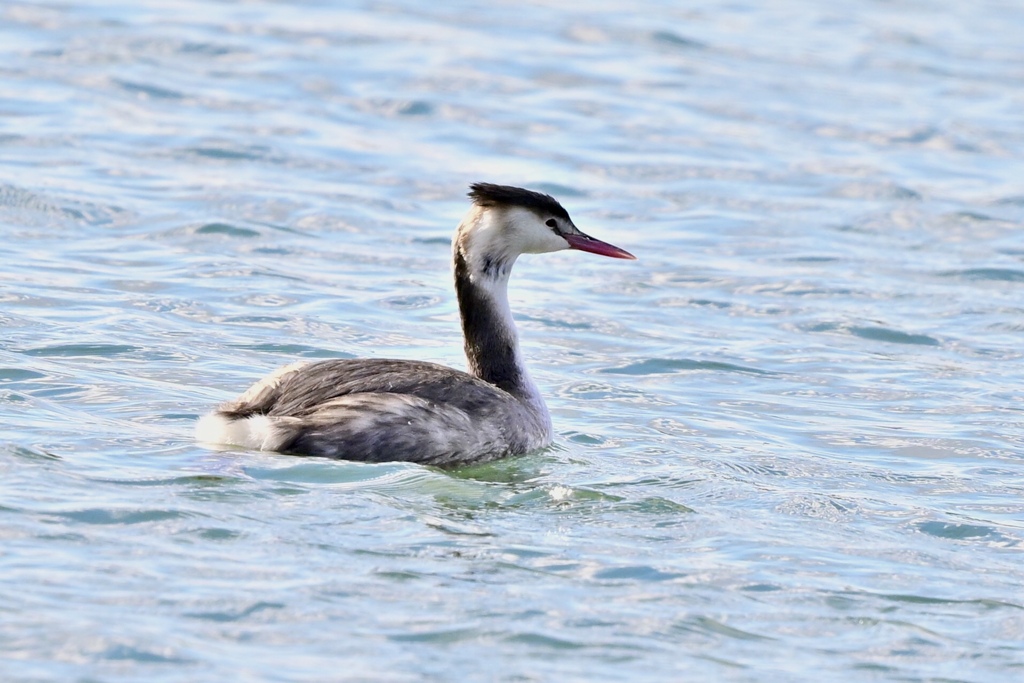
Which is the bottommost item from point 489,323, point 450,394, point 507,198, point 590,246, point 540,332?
point 540,332

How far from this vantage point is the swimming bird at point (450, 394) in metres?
8.02

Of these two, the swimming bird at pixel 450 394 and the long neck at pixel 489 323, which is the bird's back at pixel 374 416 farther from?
the long neck at pixel 489 323

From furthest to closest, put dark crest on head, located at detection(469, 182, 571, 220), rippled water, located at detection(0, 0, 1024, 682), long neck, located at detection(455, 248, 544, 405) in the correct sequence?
long neck, located at detection(455, 248, 544, 405) < dark crest on head, located at detection(469, 182, 571, 220) < rippled water, located at detection(0, 0, 1024, 682)

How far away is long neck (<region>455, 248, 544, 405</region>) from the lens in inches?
363

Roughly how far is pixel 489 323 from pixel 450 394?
894 mm

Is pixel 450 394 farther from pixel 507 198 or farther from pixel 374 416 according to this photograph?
pixel 507 198

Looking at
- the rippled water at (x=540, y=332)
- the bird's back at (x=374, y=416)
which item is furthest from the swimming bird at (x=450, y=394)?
the rippled water at (x=540, y=332)

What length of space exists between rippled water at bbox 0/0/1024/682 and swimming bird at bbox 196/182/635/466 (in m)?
0.15

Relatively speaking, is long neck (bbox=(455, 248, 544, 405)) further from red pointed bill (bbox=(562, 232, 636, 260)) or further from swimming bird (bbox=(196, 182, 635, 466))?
red pointed bill (bbox=(562, 232, 636, 260))

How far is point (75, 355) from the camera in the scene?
1008 centimetres

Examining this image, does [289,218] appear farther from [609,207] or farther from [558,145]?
[558,145]

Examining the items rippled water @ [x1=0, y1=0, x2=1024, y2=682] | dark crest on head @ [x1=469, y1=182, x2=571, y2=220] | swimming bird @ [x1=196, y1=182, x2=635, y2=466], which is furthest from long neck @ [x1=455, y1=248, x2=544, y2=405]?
rippled water @ [x1=0, y1=0, x2=1024, y2=682]

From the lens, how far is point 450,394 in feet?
27.8

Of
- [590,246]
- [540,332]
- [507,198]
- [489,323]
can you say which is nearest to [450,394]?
[489,323]
